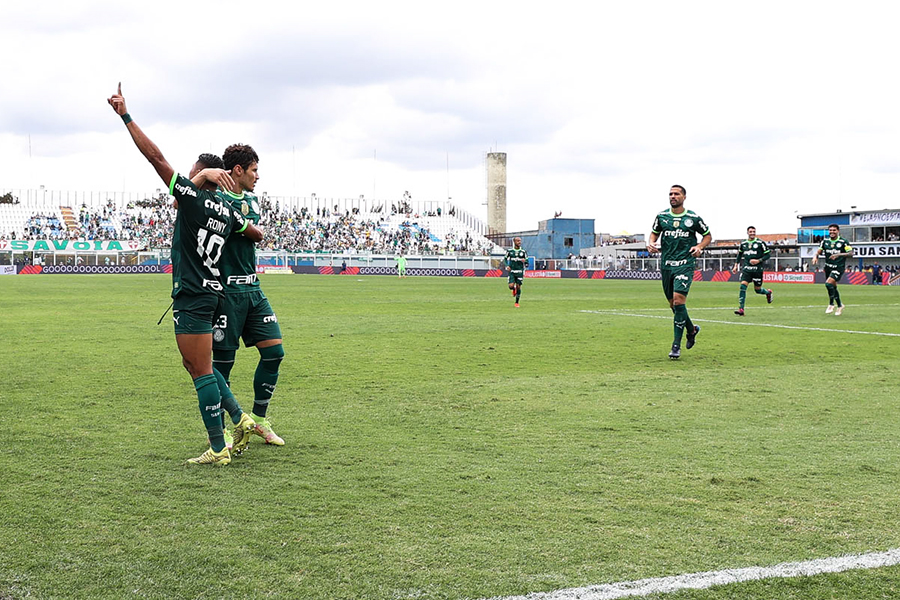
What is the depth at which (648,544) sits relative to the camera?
3.89m

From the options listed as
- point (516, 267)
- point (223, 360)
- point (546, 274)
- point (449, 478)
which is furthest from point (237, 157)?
Result: point (546, 274)

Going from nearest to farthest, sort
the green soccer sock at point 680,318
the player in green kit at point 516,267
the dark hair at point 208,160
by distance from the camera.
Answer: the dark hair at point 208,160
the green soccer sock at point 680,318
the player in green kit at point 516,267

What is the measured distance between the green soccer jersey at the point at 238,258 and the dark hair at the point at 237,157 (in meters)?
0.20

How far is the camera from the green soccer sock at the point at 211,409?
543cm

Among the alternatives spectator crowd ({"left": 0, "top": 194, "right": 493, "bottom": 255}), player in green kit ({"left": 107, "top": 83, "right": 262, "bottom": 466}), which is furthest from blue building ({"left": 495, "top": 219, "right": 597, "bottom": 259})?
player in green kit ({"left": 107, "top": 83, "right": 262, "bottom": 466})

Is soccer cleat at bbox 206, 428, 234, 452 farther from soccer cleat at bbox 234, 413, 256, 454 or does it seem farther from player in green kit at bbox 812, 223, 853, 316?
player in green kit at bbox 812, 223, 853, 316

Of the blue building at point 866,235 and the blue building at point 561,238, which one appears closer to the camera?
the blue building at point 866,235

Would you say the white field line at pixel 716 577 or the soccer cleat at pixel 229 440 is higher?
the soccer cleat at pixel 229 440

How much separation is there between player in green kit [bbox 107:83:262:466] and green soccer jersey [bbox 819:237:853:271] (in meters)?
18.9

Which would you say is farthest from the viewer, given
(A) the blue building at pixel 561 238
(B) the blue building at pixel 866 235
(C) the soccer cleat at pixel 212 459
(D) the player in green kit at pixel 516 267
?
(A) the blue building at pixel 561 238

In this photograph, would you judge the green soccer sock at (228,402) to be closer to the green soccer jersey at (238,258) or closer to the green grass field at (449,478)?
the green grass field at (449,478)

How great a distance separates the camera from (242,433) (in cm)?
568

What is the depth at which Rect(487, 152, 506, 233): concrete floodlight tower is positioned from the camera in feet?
359

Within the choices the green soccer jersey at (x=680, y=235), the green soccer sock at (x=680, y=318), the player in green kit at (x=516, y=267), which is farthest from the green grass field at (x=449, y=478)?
the player in green kit at (x=516, y=267)
